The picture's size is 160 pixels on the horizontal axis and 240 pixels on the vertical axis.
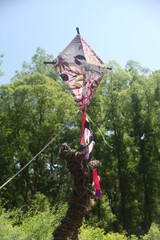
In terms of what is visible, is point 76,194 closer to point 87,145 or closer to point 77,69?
point 87,145

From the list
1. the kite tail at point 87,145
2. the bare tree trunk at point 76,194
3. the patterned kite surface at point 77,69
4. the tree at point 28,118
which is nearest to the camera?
the bare tree trunk at point 76,194

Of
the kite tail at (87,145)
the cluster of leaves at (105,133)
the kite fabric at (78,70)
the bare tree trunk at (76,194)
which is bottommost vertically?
the bare tree trunk at (76,194)

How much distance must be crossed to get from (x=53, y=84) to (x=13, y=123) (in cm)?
398

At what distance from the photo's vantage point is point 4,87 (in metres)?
18.0

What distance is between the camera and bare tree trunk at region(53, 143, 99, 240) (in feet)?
14.9

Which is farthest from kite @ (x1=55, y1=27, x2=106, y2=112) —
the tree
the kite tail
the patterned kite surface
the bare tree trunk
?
the tree

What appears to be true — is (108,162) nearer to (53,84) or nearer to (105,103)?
(105,103)

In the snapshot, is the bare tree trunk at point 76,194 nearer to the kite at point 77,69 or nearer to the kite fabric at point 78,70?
the kite fabric at point 78,70

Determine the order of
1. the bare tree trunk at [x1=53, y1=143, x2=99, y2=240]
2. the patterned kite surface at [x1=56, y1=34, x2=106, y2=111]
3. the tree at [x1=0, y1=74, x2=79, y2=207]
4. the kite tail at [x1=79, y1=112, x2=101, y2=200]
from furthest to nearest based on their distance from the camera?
the tree at [x1=0, y1=74, x2=79, y2=207] < the patterned kite surface at [x1=56, y1=34, x2=106, y2=111] < the kite tail at [x1=79, y1=112, x2=101, y2=200] < the bare tree trunk at [x1=53, y1=143, x2=99, y2=240]

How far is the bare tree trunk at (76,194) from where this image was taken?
455cm

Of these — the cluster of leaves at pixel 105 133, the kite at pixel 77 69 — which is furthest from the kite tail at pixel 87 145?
the cluster of leaves at pixel 105 133

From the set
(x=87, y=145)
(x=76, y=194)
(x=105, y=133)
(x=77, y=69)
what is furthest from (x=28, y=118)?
(x=76, y=194)

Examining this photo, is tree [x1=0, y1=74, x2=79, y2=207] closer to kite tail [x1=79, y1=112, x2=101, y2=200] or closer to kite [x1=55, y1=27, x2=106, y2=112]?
kite [x1=55, y1=27, x2=106, y2=112]

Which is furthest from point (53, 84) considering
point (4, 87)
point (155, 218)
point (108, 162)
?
point (155, 218)
